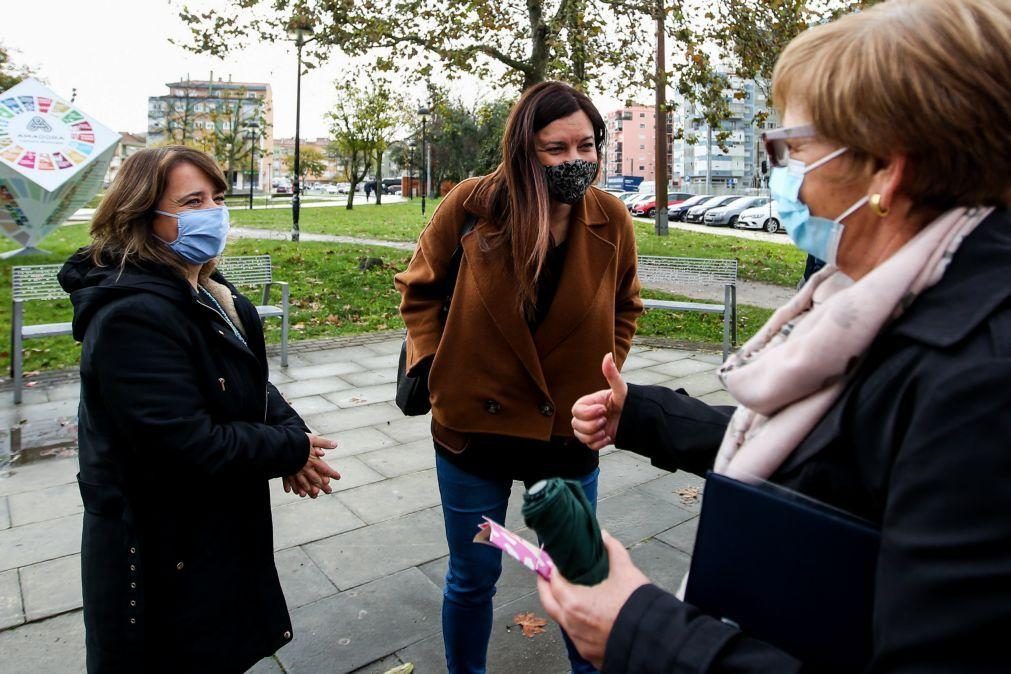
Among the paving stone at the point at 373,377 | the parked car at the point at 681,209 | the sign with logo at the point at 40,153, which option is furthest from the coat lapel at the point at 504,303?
the parked car at the point at 681,209

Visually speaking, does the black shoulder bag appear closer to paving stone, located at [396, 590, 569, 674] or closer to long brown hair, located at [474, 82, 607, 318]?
long brown hair, located at [474, 82, 607, 318]

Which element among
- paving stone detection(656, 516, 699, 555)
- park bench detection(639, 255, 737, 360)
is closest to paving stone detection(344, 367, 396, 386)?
park bench detection(639, 255, 737, 360)

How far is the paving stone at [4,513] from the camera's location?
410 centimetres

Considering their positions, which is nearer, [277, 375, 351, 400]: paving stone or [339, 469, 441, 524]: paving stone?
[339, 469, 441, 524]: paving stone

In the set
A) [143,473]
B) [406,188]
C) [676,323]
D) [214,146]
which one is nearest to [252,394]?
[143,473]

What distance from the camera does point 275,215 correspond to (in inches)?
1242

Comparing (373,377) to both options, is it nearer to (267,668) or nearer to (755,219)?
(267,668)

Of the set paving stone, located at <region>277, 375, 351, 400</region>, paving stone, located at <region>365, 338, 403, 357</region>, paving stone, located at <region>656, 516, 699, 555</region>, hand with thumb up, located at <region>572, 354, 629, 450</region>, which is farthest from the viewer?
paving stone, located at <region>365, 338, 403, 357</region>

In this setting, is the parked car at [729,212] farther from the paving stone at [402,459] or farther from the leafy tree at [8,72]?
the paving stone at [402,459]

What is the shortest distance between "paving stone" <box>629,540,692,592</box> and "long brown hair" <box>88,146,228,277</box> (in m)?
2.48

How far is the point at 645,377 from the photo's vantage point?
746 centimetres

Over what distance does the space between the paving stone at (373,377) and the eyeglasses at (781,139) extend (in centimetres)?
611

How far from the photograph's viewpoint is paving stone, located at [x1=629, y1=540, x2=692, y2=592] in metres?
3.60

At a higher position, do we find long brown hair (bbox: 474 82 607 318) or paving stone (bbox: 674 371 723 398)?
long brown hair (bbox: 474 82 607 318)
